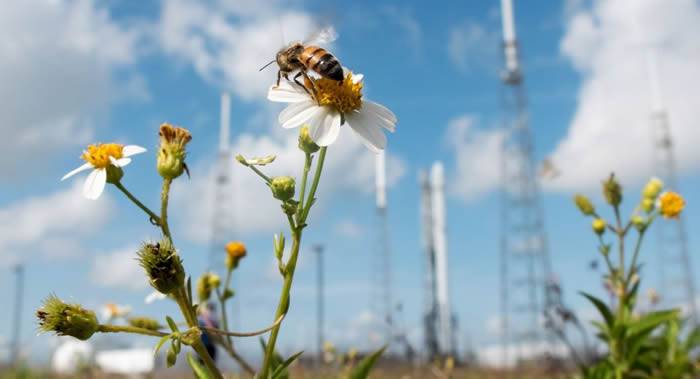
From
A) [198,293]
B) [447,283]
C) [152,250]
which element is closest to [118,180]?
[152,250]

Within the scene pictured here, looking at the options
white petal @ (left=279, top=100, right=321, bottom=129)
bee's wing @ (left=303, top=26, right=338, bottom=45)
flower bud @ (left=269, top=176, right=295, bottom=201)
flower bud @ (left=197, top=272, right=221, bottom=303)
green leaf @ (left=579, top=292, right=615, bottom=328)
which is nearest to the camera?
flower bud @ (left=269, top=176, right=295, bottom=201)

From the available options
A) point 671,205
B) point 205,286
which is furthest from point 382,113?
point 671,205

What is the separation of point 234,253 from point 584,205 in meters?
2.00

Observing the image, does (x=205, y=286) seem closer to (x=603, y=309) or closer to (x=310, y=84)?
(x=310, y=84)

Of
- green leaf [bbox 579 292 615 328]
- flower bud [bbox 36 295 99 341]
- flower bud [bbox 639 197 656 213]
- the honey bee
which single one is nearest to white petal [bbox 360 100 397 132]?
the honey bee

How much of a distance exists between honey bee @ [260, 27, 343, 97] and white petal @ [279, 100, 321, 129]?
0.20ft

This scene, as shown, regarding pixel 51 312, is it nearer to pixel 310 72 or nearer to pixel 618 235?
pixel 310 72

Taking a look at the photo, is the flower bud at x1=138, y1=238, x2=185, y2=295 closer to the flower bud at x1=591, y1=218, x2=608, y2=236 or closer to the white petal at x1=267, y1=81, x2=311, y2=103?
the white petal at x1=267, y1=81, x2=311, y2=103

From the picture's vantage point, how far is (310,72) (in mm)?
2135

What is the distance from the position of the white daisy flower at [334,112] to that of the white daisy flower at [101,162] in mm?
435

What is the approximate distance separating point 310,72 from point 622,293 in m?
2.19

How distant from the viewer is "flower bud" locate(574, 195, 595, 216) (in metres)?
3.80

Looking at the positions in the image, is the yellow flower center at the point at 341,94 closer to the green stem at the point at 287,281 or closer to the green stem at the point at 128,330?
the green stem at the point at 287,281

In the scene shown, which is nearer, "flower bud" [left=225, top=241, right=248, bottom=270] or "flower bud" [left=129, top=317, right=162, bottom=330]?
"flower bud" [left=129, top=317, right=162, bottom=330]
